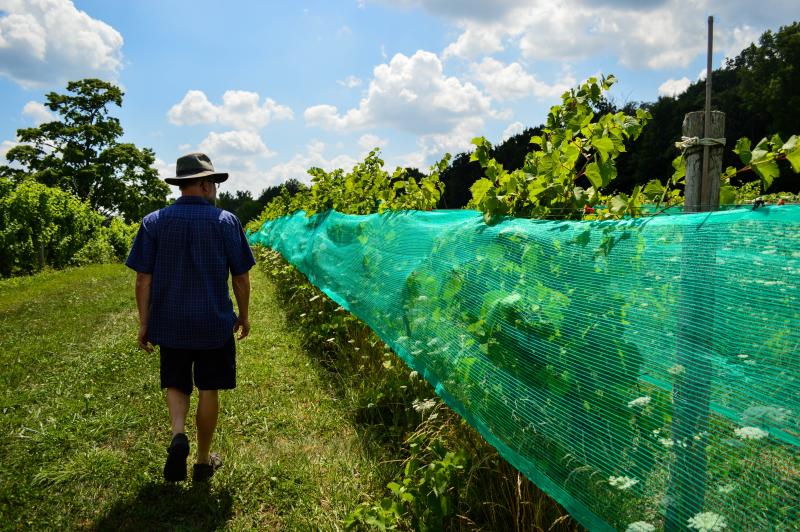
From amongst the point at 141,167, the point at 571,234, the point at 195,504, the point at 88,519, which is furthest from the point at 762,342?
the point at 141,167

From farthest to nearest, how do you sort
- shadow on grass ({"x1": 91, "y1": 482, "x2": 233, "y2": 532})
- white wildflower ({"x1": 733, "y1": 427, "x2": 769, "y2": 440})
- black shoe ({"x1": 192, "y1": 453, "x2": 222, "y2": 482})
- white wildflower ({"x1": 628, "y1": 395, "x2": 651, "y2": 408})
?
black shoe ({"x1": 192, "y1": 453, "x2": 222, "y2": 482}) → shadow on grass ({"x1": 91, "y1": 482, "x2": 233, "y2": 532}) → white wildflower ({"x1": 628, "y1": 395, "x2": 651, "y2": 408}) → white wildflower ({"x1": 733, "y1": 427, "x2": 769, "y2": 440})

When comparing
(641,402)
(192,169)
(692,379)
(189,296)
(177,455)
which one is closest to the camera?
(692,379)

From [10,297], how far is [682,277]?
11613mm

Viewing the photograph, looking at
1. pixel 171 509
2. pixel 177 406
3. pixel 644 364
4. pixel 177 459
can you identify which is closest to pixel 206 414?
pixel 177 406

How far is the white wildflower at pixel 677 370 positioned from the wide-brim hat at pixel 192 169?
2518 mm

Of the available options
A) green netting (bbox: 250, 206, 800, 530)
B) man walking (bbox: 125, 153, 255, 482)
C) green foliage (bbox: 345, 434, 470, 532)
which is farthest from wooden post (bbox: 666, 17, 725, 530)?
man walking (bbox: 125, 153, 255, 482)

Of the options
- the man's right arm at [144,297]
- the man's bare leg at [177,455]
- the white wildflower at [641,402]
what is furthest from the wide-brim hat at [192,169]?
the white wildflower at [641,402]

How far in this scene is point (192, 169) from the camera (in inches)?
120

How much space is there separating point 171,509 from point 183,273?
4.01 feet

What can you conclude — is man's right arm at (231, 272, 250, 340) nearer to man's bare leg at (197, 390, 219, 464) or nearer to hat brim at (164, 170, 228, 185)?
man's bare leg at (197, 390, 219, 464)

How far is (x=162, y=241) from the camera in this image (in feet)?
9.52

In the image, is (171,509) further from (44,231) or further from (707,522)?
(44,231)

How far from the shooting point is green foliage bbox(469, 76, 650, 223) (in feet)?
7.44

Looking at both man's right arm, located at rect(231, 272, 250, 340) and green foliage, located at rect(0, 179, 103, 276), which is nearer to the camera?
man's right arm, located at rect(231, 272, 250, 340)
